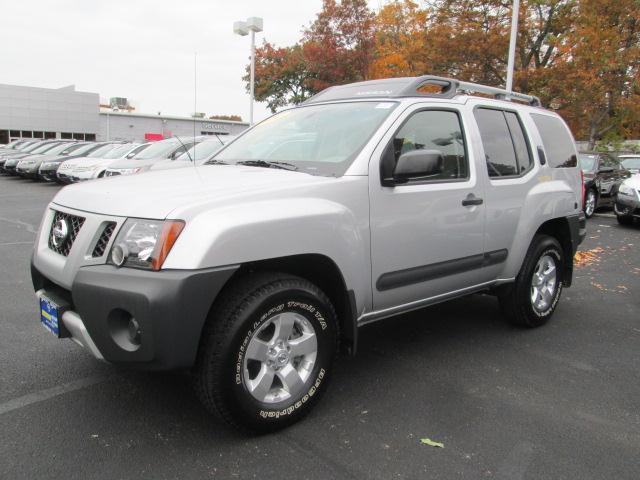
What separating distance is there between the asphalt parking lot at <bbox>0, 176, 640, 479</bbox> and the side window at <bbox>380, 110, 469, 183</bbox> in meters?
1.36

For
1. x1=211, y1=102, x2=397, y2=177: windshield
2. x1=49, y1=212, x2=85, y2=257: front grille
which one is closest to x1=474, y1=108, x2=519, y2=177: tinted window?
x1=211, y1=102, x2=397, y2=177: windshield

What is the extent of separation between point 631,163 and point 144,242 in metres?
16.1

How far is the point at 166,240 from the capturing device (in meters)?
2.43

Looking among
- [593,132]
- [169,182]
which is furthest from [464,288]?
[593,132]

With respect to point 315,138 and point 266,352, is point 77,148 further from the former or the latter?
point 266,352

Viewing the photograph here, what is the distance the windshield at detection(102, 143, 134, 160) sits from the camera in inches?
613

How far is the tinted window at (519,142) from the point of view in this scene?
432cm

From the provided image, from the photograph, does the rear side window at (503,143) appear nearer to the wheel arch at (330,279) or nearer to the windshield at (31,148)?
the wheel arch at (330,279)

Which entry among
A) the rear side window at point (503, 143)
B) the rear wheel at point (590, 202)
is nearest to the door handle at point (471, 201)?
the rear side window at point (503, 143)

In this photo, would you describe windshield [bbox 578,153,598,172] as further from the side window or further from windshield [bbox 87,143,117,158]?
windshield [bbox 87,143,117,158]

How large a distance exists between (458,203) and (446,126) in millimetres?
561

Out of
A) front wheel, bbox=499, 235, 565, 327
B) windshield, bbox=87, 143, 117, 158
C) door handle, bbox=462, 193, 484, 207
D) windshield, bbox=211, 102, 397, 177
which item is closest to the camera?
windshield, bbox=211, 102, 397, 177

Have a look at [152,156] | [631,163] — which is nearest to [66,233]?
[152,156]

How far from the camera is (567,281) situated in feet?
16.3
